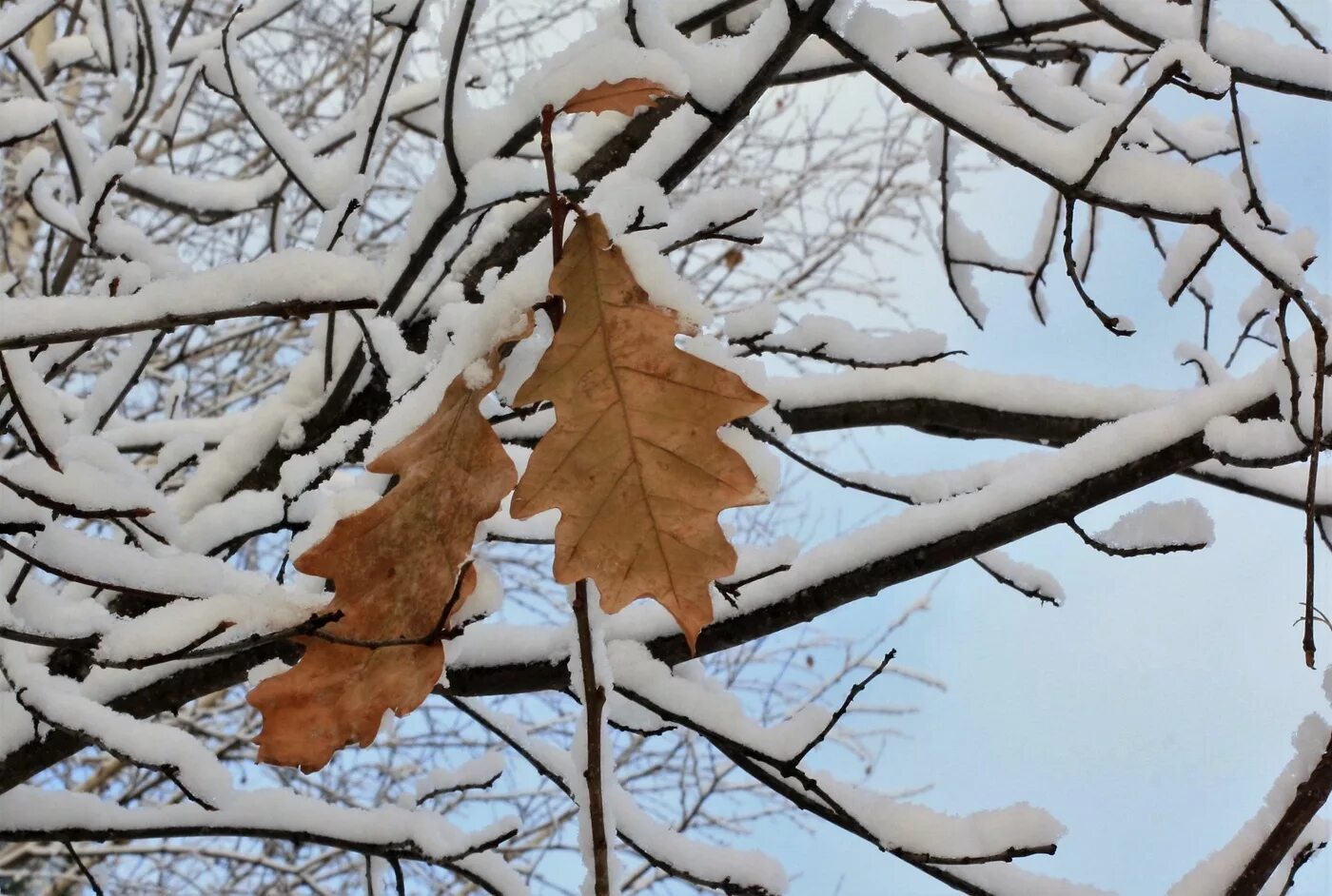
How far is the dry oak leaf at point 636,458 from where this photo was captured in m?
0.43

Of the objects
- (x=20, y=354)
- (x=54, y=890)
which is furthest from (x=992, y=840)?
(x=54, y=890)

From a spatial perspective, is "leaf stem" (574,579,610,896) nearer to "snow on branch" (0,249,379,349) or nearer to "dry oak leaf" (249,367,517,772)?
"dry oak leaf" (249,367,517,772)

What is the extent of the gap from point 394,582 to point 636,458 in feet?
A: 0.56

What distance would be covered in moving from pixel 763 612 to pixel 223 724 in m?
4.29

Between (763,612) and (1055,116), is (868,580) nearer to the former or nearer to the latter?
(763,612)

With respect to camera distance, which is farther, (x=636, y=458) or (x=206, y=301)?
(x=206, y=301)

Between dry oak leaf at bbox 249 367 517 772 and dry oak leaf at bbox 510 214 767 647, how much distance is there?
1.8 inches

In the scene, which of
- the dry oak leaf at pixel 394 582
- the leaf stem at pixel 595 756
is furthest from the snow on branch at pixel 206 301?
the leaf stem at pixel 595 756

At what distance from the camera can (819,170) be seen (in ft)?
15.4

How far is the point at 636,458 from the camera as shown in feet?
1.44

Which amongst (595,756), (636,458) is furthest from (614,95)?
(595,756)

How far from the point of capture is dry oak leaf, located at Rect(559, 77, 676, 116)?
1.76 ft

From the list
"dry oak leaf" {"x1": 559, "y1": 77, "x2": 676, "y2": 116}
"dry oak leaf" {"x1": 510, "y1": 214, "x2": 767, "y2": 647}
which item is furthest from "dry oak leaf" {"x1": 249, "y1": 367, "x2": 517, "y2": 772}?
"dry oak leaf" {"x1": 559, "y1": 77, "x2": 676, "y2": 116}

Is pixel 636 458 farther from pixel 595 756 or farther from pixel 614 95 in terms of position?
pixel 614 95
